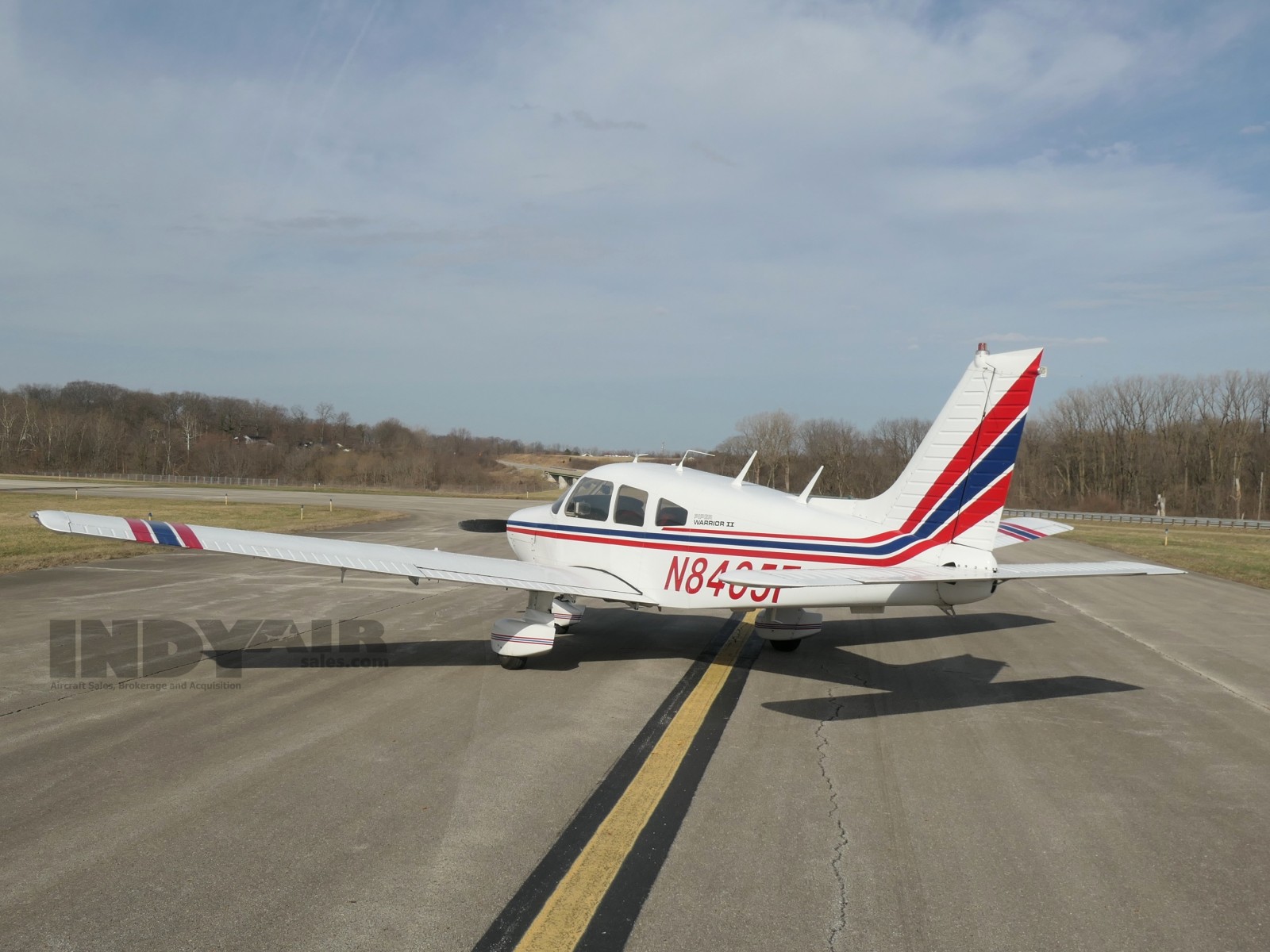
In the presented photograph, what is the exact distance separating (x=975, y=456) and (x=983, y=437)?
23 centimetres

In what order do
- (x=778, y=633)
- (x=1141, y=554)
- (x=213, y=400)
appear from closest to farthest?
(x=778, y=633)
(x=1141, y=554)
(x=213, y=400)

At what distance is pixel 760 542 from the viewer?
970 centimetres

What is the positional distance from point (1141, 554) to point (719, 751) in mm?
26125

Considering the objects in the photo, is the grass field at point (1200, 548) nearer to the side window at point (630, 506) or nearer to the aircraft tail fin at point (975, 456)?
the aircraft tail fin at point (975, 456)

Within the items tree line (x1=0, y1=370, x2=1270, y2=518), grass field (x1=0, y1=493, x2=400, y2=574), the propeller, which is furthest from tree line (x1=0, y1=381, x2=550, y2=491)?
the propeller

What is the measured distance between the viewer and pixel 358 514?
3719cm

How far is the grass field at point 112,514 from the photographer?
64.1 feet

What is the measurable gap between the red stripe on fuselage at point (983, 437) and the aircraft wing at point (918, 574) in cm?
75

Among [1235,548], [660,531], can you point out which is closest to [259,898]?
[660,531]

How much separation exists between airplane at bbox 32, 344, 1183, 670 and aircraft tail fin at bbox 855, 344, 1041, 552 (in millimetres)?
13

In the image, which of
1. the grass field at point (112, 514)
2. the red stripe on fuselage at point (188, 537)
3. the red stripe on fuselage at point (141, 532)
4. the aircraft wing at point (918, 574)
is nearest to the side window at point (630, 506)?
the aircraft wing at point (918, 574)

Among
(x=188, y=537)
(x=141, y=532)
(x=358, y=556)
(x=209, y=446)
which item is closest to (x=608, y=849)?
(x=358, y=556)

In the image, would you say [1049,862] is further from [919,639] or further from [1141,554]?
[1141,554]

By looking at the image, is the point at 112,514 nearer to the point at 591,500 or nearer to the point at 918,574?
the point at 591,500
